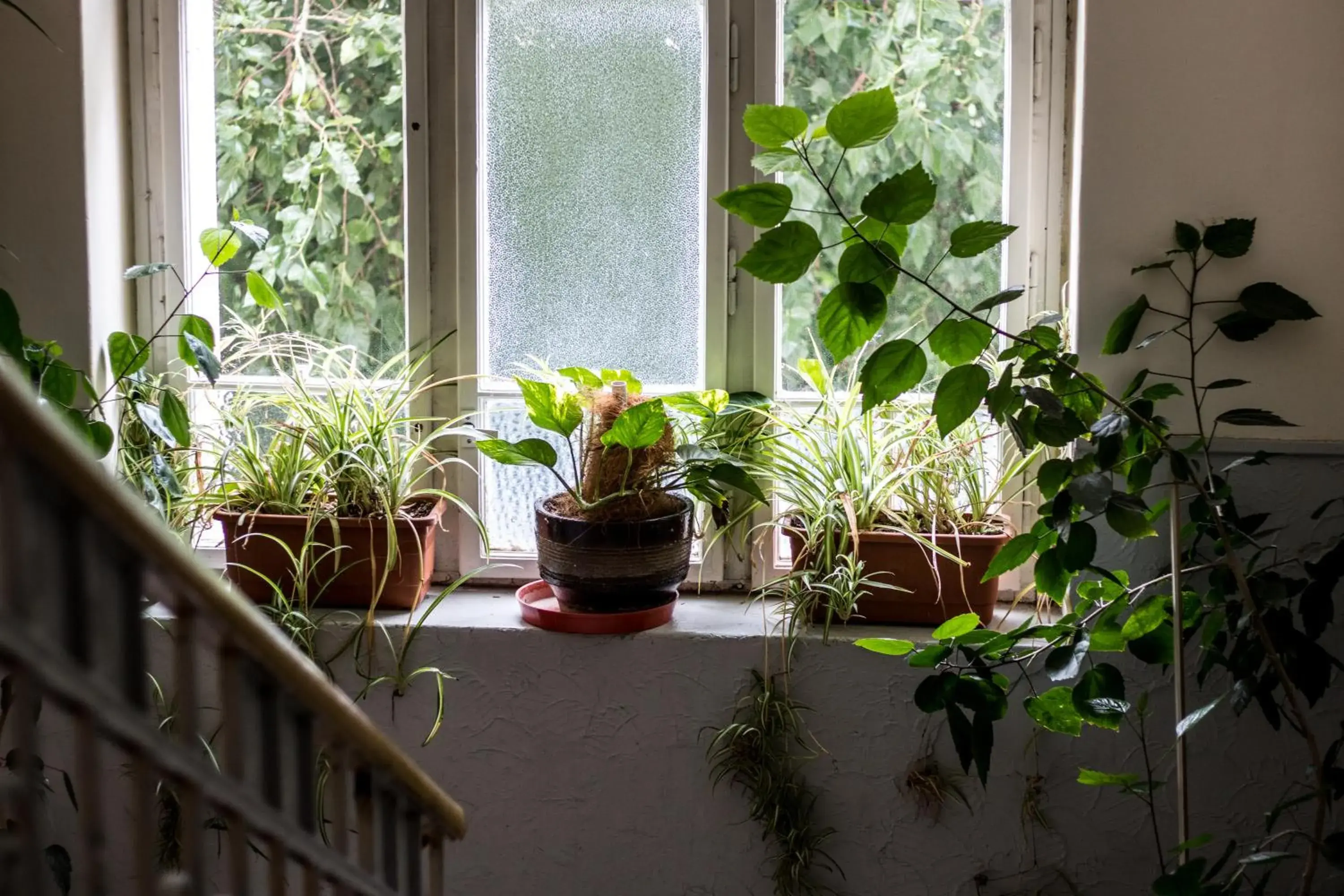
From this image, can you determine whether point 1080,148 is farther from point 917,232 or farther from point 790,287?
point 790,287

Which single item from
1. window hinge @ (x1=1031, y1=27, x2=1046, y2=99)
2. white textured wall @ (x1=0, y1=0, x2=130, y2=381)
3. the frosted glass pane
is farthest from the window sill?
Answer: window hinge @ (x1=1031, y1=27, x2=1046, y2=99)

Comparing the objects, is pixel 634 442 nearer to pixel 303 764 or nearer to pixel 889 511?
pixel 889 511

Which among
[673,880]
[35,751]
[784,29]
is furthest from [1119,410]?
[35,751]

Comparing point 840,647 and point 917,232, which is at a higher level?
point 917,232

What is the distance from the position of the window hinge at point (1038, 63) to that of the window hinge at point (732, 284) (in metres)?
0.63

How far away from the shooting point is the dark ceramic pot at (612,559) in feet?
7.03

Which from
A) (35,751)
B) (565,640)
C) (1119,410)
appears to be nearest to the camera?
(35,751)

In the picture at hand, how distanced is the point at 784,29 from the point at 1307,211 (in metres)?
0.99

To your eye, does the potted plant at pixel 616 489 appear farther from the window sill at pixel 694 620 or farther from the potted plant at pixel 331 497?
the potted plant at pixel 331 497

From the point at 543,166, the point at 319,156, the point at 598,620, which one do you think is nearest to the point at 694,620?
the point at 598,620

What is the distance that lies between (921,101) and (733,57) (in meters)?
0.37

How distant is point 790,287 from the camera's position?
94.0 inches

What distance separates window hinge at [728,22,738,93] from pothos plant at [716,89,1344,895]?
0.53 meters

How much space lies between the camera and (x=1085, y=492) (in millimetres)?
1583
